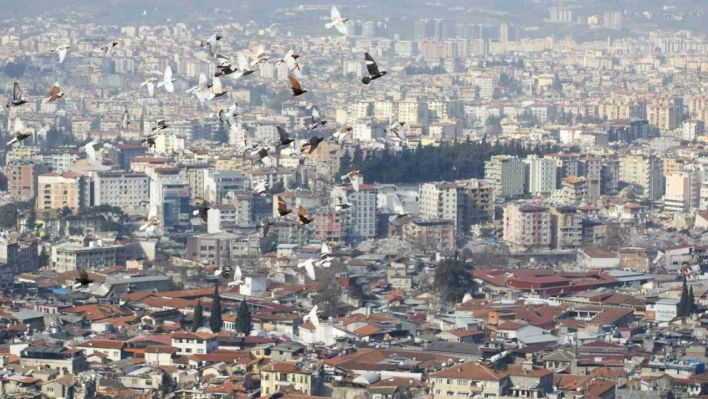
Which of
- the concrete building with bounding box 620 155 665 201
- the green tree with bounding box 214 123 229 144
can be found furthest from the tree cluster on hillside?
the green tree with bounding box 214 123 229 144

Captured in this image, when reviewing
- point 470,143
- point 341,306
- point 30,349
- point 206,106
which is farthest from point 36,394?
point 206,106

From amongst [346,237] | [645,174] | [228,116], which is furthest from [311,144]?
[645,174]

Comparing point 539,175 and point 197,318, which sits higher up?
point 539,175

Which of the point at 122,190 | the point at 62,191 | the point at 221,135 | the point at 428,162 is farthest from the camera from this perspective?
the point at 221,135

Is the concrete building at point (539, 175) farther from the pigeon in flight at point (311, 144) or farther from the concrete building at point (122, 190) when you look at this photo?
the pigeon in flight at point (311, 144)

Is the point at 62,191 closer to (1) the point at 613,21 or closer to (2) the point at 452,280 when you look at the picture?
(2) the point at 452,280
